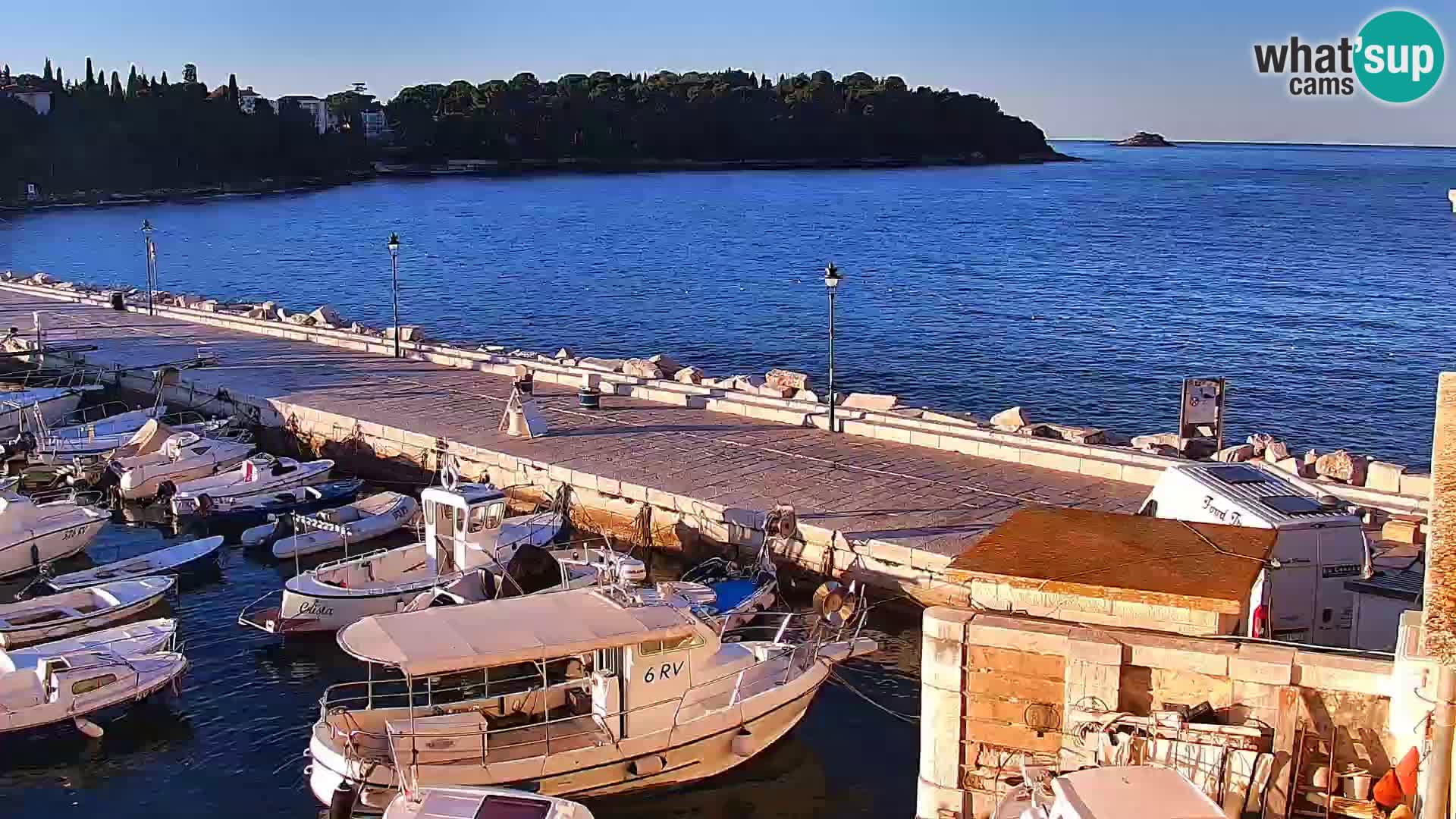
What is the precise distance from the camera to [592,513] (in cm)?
2597

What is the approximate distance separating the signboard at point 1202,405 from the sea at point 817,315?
8.51m

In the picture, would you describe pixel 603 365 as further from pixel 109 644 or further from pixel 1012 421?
pixel 109 644

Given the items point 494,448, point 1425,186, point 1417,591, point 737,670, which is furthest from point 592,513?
point 1425,186

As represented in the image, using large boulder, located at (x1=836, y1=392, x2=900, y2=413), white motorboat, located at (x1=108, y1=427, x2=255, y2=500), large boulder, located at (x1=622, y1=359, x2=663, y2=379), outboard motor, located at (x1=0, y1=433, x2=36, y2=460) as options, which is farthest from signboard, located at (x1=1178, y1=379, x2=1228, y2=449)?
outboard motor, located at (x1=0, y1=433, x2=36, y2=460)

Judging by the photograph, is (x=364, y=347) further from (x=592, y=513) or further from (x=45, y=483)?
(x=592, y=513)

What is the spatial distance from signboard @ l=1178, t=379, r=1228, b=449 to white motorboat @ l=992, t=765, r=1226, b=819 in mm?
17098

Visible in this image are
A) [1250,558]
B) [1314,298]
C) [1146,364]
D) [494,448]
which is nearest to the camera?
[1250,558]

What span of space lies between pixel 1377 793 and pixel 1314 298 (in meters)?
65.9

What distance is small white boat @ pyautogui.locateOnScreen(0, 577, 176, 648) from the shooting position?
20484mm

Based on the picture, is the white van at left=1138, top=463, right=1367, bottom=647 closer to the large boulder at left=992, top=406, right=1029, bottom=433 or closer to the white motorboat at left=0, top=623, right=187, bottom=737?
the large boulder at left=992, top=406, right=1029, bottom=433

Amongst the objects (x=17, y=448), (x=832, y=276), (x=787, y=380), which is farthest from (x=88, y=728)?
(x=787, y=380)

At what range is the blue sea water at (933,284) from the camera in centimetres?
4953

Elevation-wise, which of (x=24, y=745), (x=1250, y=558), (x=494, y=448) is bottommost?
(x=24, y=745)

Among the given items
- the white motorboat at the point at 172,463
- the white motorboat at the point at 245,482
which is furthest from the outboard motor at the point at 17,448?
the white motorboat at the point at 245,482
